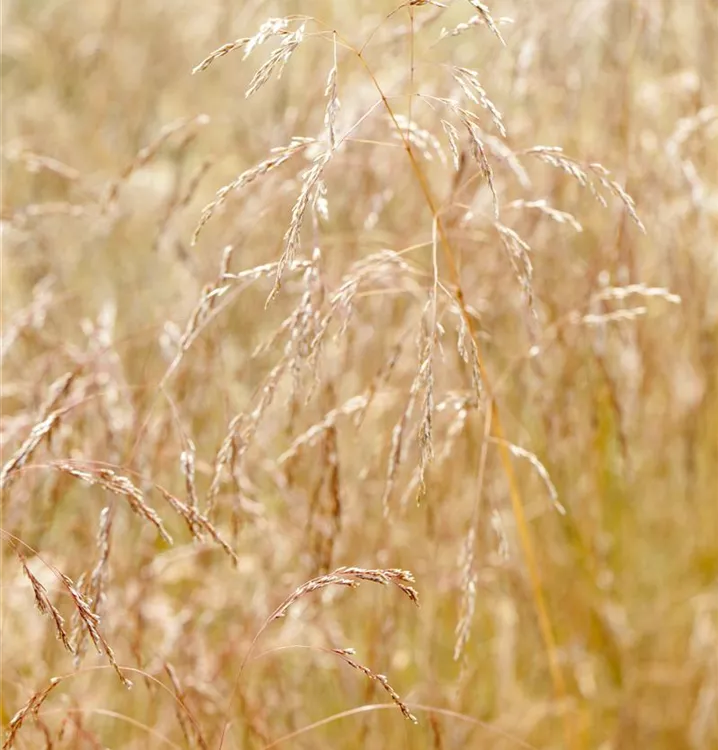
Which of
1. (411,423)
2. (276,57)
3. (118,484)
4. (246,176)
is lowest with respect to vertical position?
(411,423)

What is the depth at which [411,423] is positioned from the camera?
67.2 inches

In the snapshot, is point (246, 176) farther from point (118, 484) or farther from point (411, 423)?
point (411, 423)

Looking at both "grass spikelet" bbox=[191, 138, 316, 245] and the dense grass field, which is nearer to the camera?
"grass spikelet" bbox=[191, 138, 316, 245]

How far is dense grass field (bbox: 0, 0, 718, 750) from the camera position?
1.69 metres

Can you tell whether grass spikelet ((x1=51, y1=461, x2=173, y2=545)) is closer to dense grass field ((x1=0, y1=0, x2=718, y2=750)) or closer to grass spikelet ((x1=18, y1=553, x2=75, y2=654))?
grass spikelet ((x1=18, y1=553, x2=75, y2=654))

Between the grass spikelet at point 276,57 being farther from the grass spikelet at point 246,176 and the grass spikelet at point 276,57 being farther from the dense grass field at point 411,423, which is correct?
the dense grass field at point 411,423

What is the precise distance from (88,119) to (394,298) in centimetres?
136

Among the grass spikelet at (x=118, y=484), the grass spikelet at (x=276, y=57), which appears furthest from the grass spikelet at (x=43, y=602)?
the grass spikelet at (x=276, y=57)

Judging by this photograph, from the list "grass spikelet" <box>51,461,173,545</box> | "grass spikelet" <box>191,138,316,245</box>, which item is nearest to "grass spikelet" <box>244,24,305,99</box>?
"grass spikelet" <box>191,138,316,245</box>

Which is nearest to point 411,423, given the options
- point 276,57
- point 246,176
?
point 246,176

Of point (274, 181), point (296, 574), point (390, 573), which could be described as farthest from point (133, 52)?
point (390, 573)

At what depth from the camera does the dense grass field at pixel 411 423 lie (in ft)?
5.54

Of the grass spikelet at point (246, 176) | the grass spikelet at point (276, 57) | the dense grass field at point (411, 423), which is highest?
the grass spikelet at point (276, 57)

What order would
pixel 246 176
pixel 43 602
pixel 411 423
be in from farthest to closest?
1. pixel 411 423
2. pixel 246 176
3. pixel 43 602
